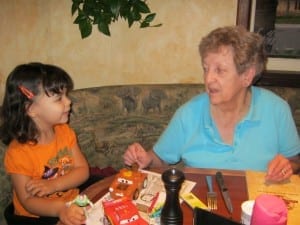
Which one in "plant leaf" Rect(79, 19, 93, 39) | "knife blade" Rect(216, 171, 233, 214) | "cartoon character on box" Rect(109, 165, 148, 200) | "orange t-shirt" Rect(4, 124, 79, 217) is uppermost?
"plant leaf" Rect(79, 19, 93, 39)

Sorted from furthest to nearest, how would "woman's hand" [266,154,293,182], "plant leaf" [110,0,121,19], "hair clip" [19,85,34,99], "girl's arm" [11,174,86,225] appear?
"plant leaf" [110,0,121,19], "hair clip" [19,85,34,99], "girl's arm" [11,174,86,225], "woman's hand" [266,154,293,182]

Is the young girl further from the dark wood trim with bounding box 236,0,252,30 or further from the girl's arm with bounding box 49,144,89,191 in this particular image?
the dark wood trim with bounding box 236,0,252,30

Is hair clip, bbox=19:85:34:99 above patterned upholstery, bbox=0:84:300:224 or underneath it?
above

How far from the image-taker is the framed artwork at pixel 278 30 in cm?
197

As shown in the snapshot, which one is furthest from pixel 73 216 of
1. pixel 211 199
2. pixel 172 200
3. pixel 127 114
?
pixel 127 114

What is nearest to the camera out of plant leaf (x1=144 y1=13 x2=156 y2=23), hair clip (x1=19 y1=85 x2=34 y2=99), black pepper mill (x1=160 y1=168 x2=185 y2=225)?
black pepper mill (x1=160 y1=168 x2=185 y2=225)

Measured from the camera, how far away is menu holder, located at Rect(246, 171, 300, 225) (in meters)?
1.02

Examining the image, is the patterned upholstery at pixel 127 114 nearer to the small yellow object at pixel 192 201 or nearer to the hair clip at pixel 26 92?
the hair clip at pixel 26 92

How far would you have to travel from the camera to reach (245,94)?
4.90 feet

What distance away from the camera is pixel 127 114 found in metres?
2.00

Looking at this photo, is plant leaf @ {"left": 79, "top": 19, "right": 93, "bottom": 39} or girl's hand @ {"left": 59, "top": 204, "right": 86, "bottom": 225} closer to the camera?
girl's hand @ {"left": 59, "top": 204, "right": 86, "bottom": 225}

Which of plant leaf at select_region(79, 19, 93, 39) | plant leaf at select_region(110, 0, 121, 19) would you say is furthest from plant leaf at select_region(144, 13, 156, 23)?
plant leaf at select_region(79, 19, 93, 39)

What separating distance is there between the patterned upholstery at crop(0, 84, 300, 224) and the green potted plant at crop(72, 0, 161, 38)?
1.09ft

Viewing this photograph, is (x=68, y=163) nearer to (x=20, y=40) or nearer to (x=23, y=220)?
(x=23, y=220)
